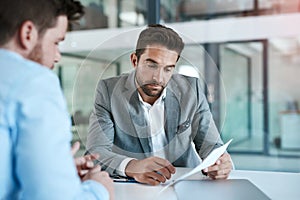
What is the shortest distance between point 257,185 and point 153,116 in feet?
1.27

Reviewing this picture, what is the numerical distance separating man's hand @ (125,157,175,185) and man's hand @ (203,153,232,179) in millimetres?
114

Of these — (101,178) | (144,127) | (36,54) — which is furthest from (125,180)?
(36,54)

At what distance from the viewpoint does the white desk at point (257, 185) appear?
93 centimetres

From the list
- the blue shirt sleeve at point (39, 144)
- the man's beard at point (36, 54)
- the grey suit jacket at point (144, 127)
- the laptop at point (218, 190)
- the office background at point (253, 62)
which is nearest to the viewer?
the blue shirt sleeve at point (39, 144)

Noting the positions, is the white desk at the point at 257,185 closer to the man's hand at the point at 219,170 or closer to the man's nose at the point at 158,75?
the man's hand at the point at 219,170

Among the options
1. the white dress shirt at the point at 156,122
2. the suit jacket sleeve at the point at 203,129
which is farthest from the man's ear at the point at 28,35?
the suit jacket sleeve at the point at 203,129

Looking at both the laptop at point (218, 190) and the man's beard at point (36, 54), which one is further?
the laptop at point (218, 190)

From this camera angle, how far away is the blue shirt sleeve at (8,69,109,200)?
1.75 feet

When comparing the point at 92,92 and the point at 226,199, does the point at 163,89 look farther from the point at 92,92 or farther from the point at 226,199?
the point at 226,199

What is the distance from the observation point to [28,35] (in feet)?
2.01

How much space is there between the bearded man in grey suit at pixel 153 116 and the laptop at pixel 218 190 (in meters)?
0.08

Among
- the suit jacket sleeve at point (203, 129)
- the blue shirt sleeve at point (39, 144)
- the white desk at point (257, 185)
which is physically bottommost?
the white desk at point (257, 185)

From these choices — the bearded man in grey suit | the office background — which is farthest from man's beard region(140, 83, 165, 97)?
the office background

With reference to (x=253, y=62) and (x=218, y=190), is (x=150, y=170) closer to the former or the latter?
(x=218, y=190)
